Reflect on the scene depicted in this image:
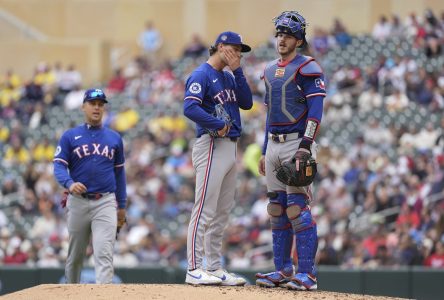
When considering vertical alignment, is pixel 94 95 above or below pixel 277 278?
above

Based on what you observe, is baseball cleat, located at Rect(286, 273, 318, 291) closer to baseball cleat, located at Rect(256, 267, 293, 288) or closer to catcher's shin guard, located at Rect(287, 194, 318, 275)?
catcher's shin guard, located at Rect(287, 194, 318, 275)

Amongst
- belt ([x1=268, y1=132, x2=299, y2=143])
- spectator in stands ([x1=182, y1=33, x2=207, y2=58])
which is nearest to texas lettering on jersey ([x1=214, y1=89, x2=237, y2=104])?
belt ([x1=268, y1=132, x2=299, y2=143])

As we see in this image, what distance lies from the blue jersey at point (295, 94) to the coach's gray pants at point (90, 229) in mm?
2031

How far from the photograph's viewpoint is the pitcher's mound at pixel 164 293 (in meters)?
8.49

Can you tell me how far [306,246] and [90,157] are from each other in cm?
246

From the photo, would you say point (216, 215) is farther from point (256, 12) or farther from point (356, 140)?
point (256, 12)

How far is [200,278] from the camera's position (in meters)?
9.16

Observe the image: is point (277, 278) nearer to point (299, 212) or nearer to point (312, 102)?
point (299, 212)

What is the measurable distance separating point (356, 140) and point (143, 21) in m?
11.8

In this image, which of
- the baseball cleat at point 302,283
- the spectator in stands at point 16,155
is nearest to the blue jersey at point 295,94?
the baseball cleat at point 302,283

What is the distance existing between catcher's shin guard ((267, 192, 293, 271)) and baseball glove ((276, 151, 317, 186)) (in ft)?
1.09

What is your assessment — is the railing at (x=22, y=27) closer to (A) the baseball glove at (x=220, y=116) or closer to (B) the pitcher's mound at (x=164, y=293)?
(A) the baseball glove at (x=220, y=116)

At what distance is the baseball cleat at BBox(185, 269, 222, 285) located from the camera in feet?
30.0

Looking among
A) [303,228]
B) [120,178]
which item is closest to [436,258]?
[120,178]
